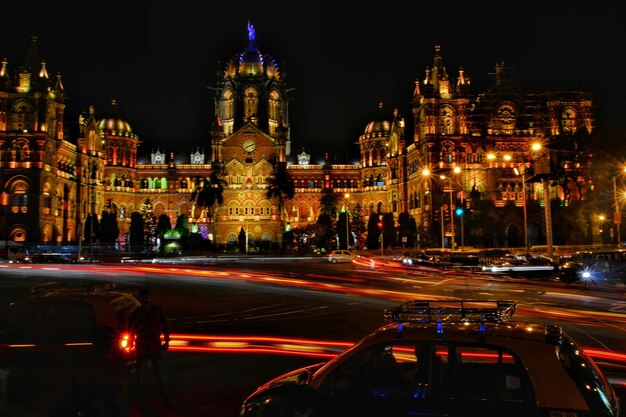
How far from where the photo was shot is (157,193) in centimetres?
10388

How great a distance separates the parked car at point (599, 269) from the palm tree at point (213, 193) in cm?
6912

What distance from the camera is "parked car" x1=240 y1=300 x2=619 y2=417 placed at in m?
4.25

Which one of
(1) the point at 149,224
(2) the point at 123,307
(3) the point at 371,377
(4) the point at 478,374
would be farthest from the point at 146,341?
(1) the point at 149,224

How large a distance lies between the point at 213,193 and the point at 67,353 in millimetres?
83385

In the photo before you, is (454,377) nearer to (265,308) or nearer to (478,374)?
(478,374)

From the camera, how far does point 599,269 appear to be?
1027 inches

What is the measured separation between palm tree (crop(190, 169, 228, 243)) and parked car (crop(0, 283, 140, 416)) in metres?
81.6

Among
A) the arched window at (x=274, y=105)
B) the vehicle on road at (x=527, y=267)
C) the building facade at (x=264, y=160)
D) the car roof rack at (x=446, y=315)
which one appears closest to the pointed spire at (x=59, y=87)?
the building facade at (x=264, y=160)

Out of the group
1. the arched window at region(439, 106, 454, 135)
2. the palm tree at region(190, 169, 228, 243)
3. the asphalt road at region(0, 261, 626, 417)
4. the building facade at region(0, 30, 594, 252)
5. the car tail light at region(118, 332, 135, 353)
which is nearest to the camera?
the car tail light at region(118, 332, 135, 353)

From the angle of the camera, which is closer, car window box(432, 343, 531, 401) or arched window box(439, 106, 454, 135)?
car window box(432, 343, 531, 401)

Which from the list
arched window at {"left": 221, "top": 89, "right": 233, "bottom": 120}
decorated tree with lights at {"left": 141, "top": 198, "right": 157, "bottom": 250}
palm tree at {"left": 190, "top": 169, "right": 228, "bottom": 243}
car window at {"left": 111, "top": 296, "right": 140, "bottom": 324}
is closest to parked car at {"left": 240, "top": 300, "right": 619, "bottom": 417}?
car window at {"left": 111, "top": 296, "right": 140, "bottom": 324}

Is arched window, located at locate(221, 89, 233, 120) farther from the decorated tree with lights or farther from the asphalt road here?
the asphalt road

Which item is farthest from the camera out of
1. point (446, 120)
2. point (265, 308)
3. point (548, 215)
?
point (446, 120)

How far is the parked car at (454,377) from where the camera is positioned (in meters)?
4.25
